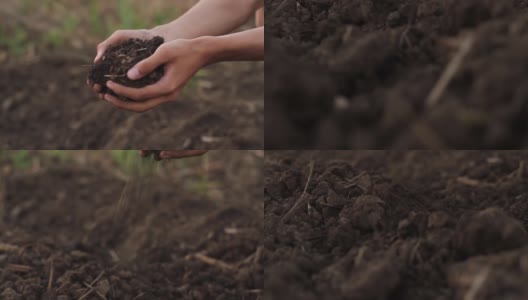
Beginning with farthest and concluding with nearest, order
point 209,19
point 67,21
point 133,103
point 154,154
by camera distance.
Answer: point 67,21
point 209,19
point 154,154
point 133,103

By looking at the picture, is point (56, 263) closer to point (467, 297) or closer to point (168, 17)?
point (467, 297)

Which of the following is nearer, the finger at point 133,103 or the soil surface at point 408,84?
the soil surface at point 408,84

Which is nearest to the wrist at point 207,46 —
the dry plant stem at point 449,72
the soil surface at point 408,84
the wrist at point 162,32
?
the wrist at point 162,32

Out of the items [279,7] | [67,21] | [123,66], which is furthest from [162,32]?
[67,21]

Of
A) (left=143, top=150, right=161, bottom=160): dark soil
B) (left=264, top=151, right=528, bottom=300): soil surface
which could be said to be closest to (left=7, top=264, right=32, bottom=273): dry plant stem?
(left=143, top=150, right=161, bottom=160): dark soil

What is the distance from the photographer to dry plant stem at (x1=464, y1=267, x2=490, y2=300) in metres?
0.83

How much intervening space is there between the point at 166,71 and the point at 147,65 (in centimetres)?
9

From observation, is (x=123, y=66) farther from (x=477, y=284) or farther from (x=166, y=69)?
(x=477, y=284)

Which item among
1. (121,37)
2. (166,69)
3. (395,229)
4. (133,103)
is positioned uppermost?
(121,37)

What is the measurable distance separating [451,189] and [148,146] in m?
1.54

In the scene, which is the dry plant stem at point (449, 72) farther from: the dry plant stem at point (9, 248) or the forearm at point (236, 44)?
the dry plant stem at point (9, 248)

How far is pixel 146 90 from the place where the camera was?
1.79 meters

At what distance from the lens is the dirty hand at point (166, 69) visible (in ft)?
5.71

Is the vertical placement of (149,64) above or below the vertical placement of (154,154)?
above
